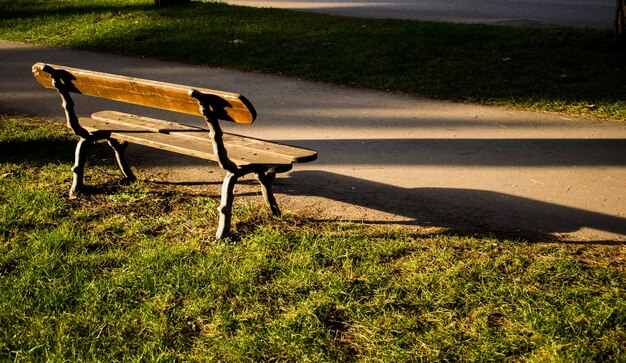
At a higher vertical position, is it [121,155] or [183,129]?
[183,129]

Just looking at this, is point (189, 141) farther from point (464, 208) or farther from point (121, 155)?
point (464, 208)

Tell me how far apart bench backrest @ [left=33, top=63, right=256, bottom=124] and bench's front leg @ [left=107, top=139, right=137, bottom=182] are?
27.1 inches

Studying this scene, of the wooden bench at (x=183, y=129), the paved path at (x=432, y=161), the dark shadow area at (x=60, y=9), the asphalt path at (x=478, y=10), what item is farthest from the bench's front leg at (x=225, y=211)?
the dark shadow area at (x=60, y=9)

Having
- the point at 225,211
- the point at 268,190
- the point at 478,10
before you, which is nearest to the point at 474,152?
the point at 268,190

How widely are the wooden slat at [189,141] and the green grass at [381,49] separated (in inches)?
155

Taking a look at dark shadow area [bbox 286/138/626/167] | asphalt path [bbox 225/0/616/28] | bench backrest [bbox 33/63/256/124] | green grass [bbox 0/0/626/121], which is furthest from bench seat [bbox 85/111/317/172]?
asphalt path [bbox 225/0/616/28]

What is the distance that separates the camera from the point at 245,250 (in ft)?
14.0

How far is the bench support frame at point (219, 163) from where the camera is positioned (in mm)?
4262

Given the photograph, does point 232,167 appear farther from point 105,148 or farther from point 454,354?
point 105,148

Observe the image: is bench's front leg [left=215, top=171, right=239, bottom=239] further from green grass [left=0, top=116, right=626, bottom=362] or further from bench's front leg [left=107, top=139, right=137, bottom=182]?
bench's front leg [left=107, top=139, right=137, bottom=182]

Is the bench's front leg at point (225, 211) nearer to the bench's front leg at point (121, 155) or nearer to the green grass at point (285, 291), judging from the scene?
the green grass at point (285, 291)

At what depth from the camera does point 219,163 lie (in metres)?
4.41

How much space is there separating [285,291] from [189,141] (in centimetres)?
167

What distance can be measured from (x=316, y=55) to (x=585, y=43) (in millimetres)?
3980
